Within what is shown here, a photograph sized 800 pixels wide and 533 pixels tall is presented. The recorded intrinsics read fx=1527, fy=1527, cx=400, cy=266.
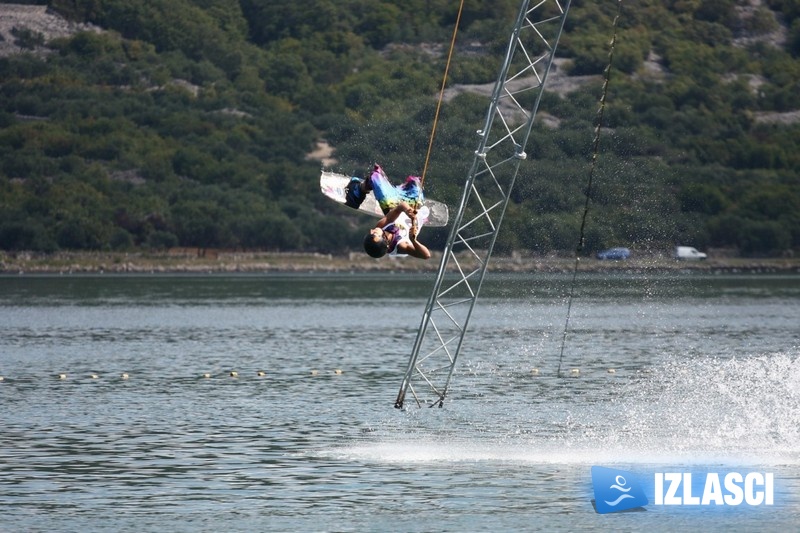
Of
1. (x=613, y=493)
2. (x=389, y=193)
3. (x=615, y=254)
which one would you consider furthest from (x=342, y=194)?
(x=615, y=254)

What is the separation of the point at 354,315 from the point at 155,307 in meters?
19.8

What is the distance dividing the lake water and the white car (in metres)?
89.5

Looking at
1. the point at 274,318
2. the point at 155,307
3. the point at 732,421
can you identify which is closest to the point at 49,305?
the point at 155,307

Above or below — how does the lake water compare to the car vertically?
above

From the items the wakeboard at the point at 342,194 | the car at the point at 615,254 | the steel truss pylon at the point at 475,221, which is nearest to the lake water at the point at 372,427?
the steel truss pylon at the point at 475,221

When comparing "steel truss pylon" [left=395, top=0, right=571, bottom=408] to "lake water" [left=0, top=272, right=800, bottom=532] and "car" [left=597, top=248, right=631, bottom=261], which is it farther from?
"car" [left=597, top=248, right=631, bottom=261]

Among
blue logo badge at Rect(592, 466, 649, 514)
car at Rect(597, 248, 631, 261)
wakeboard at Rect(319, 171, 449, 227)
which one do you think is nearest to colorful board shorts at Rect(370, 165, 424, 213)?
wakeboard at Rect(319, 171, 449, 227)

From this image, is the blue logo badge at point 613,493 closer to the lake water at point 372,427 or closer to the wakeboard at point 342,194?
the lake water at point 372,427

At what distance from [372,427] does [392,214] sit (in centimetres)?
1270

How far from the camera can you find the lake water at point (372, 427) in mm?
30156

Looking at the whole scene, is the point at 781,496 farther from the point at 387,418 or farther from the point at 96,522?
the point at 387,418

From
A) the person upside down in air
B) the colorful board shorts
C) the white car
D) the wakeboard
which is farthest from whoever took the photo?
the white car

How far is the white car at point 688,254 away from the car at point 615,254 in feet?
60.1

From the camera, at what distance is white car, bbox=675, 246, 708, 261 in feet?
609
